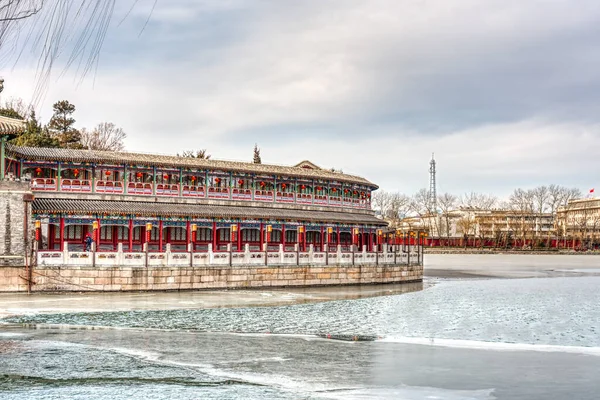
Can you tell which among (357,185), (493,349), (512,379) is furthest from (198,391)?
(357,185)

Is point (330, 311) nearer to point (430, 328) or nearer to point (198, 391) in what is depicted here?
point (430, 328)

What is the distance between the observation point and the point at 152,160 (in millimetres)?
41469

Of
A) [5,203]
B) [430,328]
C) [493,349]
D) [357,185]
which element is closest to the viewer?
[493,349]

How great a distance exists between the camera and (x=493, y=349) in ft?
56.9

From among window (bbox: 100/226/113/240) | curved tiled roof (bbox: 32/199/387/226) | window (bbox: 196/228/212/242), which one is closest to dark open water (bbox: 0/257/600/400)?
curved tiled roof (bbox: 32/199/387/226)

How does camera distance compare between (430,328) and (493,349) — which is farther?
(430,328)

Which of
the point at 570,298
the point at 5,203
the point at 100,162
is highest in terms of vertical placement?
the point at 100,162

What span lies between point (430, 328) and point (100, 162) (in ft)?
81.5

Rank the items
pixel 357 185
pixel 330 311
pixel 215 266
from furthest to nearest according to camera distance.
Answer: pixel 357 185 → pixel 215 266 → pixel 330 311

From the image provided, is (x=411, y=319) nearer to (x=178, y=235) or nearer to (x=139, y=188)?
(x=178, y=235)

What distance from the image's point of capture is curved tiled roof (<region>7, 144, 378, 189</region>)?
128 ft

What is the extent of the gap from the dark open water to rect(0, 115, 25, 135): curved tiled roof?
42.9ft

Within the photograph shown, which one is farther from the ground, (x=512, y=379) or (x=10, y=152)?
(x=10, y=152)

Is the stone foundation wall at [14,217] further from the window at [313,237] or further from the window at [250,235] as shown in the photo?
the window at [313,237]
